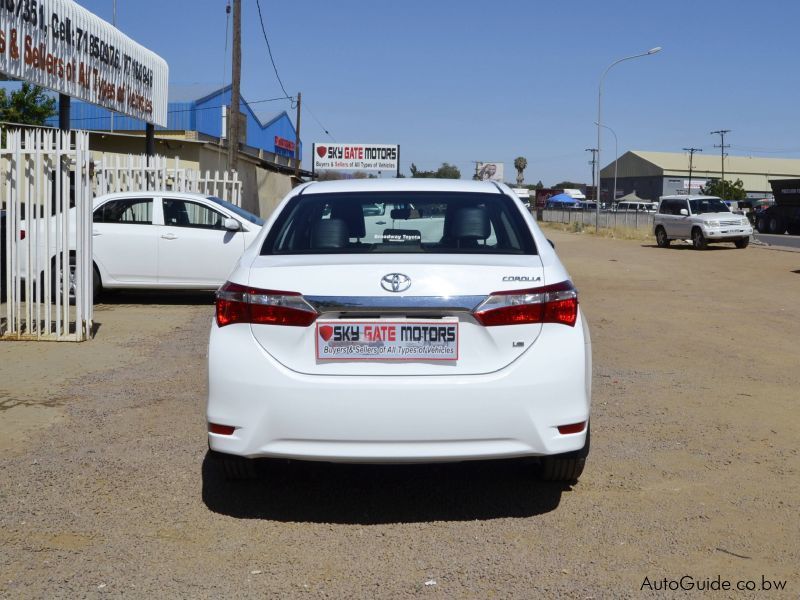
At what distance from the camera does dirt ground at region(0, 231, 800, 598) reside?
394cm

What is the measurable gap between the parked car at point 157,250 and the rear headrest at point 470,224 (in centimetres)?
831

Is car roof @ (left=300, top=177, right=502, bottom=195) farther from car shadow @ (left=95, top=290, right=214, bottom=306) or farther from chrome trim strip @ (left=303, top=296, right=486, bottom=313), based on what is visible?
car shadow @ (left=95, top=290, right=214, bottom=306)

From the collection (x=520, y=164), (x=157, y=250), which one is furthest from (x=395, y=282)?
(x=520, y=164)

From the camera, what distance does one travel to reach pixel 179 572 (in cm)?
399

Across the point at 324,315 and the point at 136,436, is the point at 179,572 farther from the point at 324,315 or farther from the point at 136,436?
the point at 136,436

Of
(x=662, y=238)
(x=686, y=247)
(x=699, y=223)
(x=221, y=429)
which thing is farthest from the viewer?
(x=662, y=238)

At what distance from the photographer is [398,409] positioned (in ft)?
13.8

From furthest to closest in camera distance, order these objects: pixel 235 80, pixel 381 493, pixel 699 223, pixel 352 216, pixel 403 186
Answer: pixel 699 223, pixel 235 80, pixel 403 186, pixel 352 216, pixel 381 493

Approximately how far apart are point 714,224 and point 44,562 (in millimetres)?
29257

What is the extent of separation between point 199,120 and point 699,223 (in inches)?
947

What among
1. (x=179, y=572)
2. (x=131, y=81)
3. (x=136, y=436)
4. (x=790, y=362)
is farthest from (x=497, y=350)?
(x=131, y=81)

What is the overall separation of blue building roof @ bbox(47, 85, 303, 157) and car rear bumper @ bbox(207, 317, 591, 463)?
2467 cm

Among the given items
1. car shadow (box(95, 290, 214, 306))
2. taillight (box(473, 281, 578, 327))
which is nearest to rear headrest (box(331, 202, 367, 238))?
taillight (box(473, 281, 578, 327))

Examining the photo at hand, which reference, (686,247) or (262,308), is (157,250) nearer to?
(262,308)
